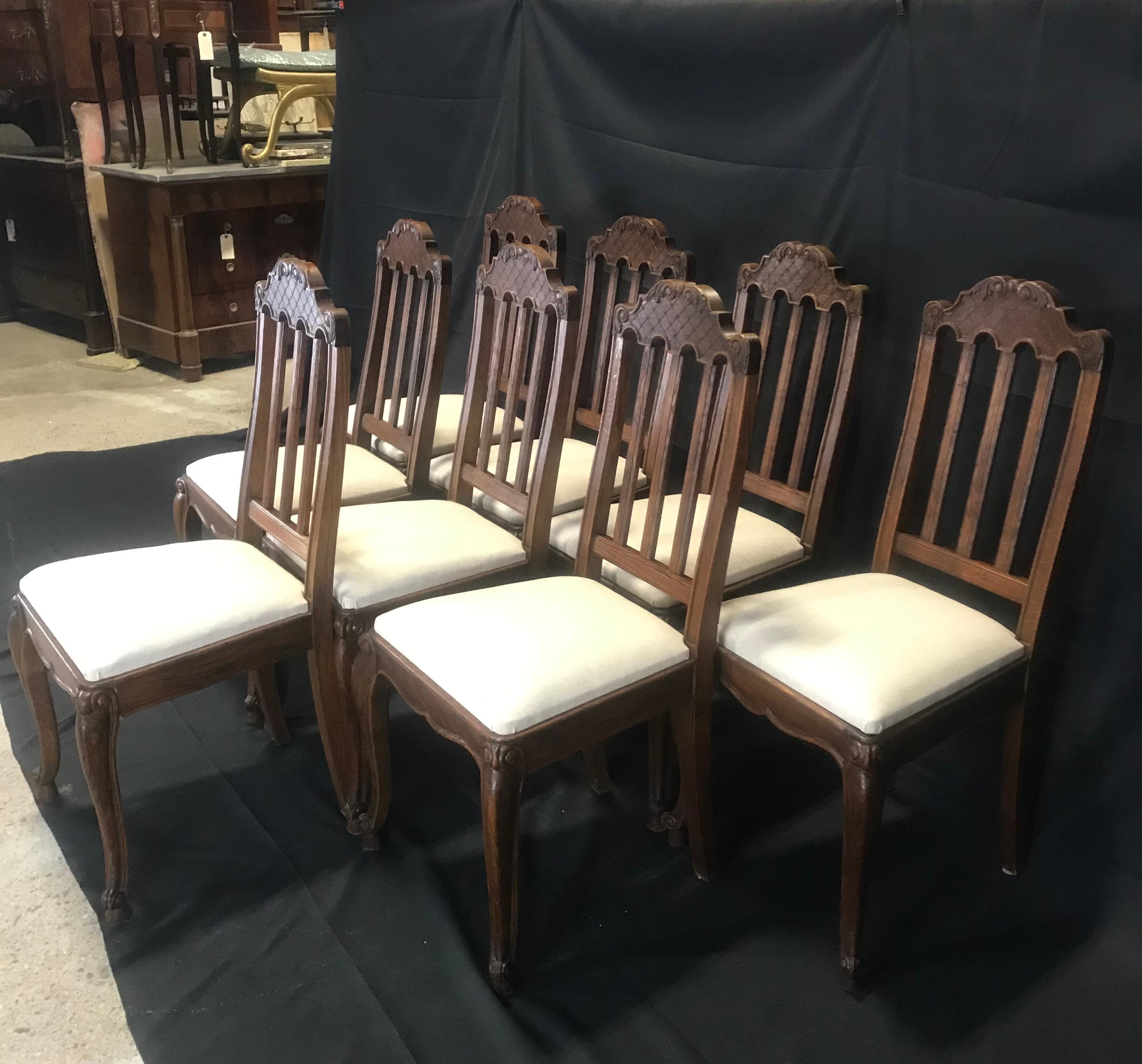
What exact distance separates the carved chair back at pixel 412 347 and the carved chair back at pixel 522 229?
0.58ft

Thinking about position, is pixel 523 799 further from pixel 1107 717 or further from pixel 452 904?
pixel 1107 717

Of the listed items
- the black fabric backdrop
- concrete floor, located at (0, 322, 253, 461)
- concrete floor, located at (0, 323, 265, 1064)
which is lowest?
concrete floor, located at (0, 322, 253, 461)

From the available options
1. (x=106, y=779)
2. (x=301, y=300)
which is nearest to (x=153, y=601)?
(x=106, y=779)

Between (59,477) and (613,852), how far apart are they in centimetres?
233

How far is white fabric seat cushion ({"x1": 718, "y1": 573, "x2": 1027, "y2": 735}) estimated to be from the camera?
1447 millimetres

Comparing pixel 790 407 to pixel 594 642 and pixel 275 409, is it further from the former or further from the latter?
pixel 275 409

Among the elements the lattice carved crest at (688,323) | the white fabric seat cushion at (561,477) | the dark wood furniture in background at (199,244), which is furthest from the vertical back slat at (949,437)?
the dark wood furniture in background at (199,244)

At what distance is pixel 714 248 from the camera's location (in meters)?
2.30

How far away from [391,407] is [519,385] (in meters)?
0.39

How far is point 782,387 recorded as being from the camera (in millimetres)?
2027

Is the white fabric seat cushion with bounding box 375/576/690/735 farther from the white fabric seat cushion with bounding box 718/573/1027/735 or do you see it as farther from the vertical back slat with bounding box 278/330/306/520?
the vertical back slat with bounding box 278/330/306/520

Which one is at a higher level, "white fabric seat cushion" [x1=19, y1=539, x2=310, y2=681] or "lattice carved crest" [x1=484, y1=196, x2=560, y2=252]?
"lattice carved crest" [x1=484, y1=196, x2=560, y2=252]

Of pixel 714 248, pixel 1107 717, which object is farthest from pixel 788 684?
pixel 714 248

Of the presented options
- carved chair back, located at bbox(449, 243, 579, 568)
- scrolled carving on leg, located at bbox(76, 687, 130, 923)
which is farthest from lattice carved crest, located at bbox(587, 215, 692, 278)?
scrolled carving on leg, located at bbox(76, 687, 130, 923)
